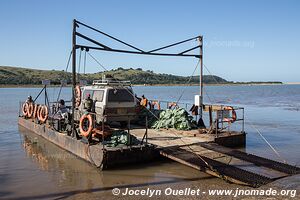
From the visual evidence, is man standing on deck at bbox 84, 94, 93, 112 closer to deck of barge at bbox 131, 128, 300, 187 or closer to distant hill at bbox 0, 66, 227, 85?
deck of barge at bbox 131, 128, 300, 187

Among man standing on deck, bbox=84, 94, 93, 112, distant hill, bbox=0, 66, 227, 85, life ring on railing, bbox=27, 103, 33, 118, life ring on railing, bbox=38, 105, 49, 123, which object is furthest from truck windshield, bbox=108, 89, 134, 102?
distant hill, bbox=0, 66, 227, 85

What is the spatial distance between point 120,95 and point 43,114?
17.5 ft

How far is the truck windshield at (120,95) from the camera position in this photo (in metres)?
14.1

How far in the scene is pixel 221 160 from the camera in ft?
34.2

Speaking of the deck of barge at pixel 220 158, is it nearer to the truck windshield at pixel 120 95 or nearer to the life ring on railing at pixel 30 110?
the truck windshield at pixel 120 95

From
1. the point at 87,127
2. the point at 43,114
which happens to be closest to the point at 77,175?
the point at 87,127

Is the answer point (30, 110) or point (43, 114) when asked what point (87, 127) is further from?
point (30, 110)

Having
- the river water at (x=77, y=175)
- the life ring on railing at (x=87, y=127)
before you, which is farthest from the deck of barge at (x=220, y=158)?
the life ring on railing at (x=87, y=127)

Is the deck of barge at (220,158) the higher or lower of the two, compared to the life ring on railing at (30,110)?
lower

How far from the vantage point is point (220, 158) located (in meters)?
10.6

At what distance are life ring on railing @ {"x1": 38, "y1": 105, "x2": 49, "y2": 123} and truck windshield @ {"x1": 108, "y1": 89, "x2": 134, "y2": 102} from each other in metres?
4.60

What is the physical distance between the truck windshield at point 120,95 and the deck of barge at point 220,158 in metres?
1.59

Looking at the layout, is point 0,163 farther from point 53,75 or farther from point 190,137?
point 53,75

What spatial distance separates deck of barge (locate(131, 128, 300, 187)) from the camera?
8.99 metres
